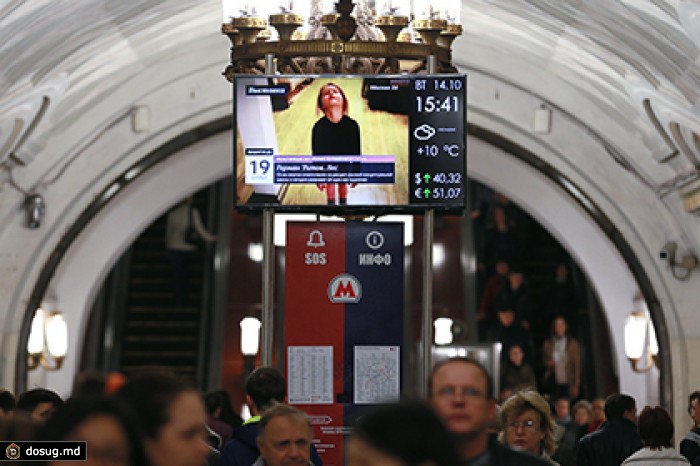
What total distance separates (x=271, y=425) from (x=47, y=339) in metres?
11.2

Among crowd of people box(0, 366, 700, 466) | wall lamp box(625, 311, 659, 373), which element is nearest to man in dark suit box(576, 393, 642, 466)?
crowd of people box(0, 366, 700, 466)

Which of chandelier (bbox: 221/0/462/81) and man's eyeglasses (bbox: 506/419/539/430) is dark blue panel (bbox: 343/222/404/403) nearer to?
chandelier (bbox: 221/0/462/81)

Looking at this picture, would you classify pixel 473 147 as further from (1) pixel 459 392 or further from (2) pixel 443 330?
(1) pixel 459 392

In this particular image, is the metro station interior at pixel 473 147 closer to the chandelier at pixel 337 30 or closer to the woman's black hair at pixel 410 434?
the chandelier at pixel 337 30

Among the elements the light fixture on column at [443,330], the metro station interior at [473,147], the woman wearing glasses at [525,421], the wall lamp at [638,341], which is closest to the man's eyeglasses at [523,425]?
the woman wearing glasses at [525,421]

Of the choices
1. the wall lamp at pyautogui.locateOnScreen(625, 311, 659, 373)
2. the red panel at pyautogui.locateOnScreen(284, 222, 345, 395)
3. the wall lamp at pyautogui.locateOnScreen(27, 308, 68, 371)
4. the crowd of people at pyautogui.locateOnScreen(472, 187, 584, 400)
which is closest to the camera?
the red panel at pyautogui.locateOnScreen(284, 222, 345, 395)

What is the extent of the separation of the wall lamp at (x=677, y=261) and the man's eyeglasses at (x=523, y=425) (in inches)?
325

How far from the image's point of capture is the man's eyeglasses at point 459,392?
16.4 feet

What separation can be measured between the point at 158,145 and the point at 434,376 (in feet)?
38.6

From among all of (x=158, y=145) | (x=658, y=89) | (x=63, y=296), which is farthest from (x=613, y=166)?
(x=63, y=296)

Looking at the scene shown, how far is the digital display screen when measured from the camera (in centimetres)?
1064

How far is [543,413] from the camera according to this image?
8242 millimetres

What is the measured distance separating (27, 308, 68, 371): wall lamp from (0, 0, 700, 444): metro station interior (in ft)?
0.26

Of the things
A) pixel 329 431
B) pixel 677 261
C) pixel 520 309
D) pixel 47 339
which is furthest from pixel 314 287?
pixel 520 309
